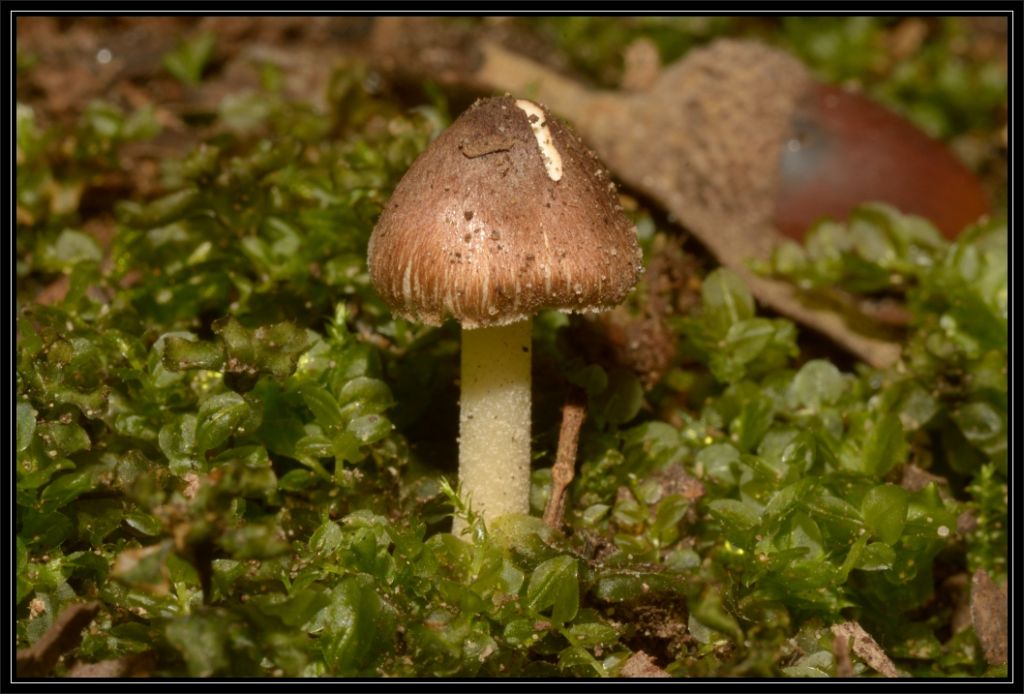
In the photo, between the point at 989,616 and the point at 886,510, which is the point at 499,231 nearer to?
the point at 886,510

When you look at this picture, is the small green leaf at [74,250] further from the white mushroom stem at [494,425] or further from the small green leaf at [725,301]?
the small green leaf at [725,301]

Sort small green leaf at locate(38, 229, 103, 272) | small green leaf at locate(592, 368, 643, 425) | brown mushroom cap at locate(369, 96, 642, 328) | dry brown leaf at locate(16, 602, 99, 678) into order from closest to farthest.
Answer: dry brown leaf at locate(16, 602, 99, 678), brown mushroom cap at locate(369, 96, 642, 328), small green leaf at locate(592, 368, 643, 425), small green leaf at locate(38, 229, 103, 272)

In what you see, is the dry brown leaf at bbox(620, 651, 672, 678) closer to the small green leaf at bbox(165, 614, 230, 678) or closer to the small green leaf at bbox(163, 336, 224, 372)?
the small green leaf at bbox(165, 614, 230, 678)

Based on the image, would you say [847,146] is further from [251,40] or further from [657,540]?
[251,40]

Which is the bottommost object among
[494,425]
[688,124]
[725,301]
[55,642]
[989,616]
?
[989,616]

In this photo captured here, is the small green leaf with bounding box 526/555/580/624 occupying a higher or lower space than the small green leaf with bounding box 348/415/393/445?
lower

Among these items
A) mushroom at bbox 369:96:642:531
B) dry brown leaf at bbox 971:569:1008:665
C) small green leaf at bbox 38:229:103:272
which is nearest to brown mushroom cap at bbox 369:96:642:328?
mushroom at bbox 369:96:642:531

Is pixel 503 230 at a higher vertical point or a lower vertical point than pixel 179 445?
higher

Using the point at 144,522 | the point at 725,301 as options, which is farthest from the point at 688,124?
the point at 144,522
